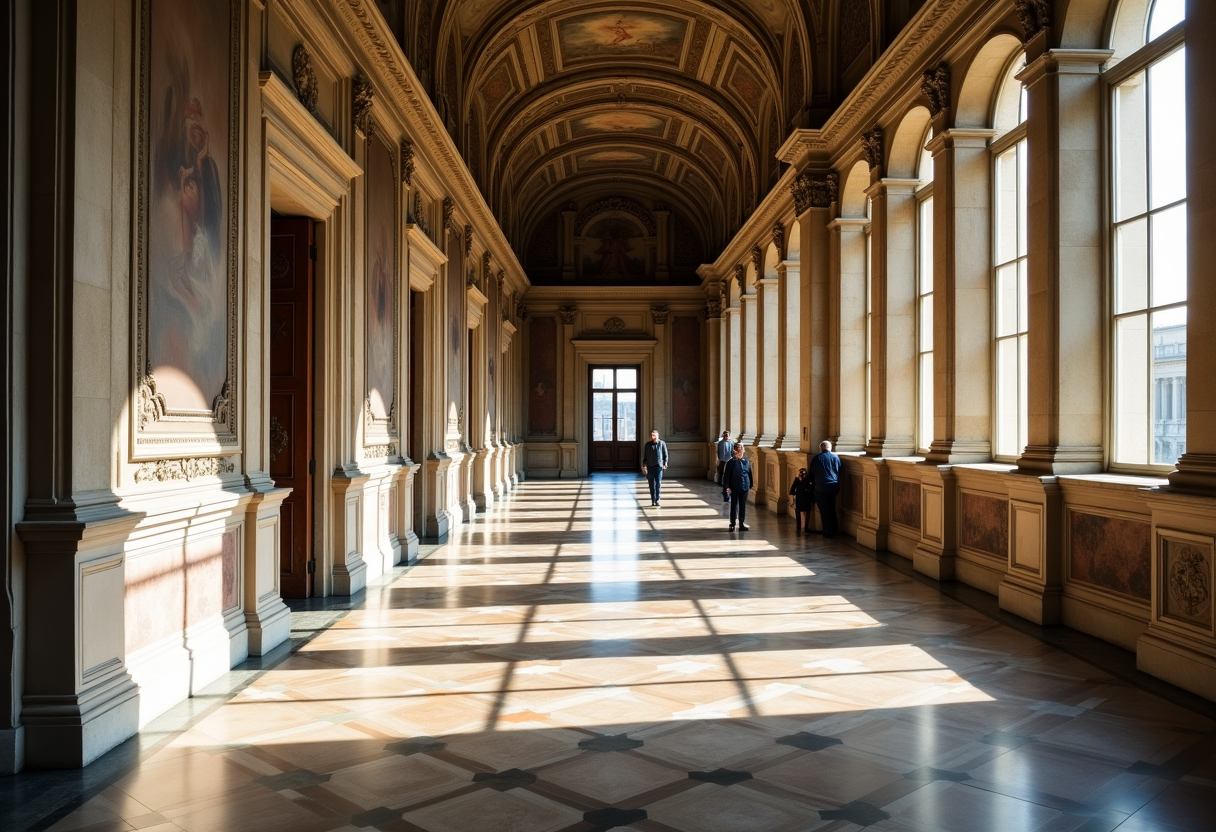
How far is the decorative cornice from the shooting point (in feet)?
103

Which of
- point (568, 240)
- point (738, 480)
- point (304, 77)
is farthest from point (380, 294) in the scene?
point (568, 240)

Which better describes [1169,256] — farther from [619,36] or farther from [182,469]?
[619,36]

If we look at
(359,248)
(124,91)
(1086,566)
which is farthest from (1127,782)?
(359,248)

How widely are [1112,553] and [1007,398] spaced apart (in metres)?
3.06

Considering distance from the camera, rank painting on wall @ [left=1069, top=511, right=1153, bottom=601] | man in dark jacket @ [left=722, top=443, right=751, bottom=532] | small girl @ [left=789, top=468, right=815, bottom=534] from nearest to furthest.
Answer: painting on wall @ [left=1069, top=511, right=1153, bottom=601]
small girl @ [left=789, top=468, right=815, bottom=534]
man in dark jacket @ [left=722, top=443, right=751, bottom=532]

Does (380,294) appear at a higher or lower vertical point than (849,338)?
higher

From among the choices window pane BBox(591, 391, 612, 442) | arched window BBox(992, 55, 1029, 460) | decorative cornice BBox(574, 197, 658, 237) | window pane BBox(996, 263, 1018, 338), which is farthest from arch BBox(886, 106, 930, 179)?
window pane BBox(591, 391, 612, 442)

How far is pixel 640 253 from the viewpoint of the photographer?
31.6 m

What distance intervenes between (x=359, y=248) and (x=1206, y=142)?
728 centimetres

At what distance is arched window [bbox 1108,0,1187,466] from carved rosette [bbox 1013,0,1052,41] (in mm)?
568

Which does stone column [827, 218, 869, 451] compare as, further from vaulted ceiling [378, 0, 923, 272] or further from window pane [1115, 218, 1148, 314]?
window pane [1115, 218, 1148, 314]

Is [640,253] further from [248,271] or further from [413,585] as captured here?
[248,271]

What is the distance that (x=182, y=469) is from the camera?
5.55 meters

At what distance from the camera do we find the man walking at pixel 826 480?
1320 cm
